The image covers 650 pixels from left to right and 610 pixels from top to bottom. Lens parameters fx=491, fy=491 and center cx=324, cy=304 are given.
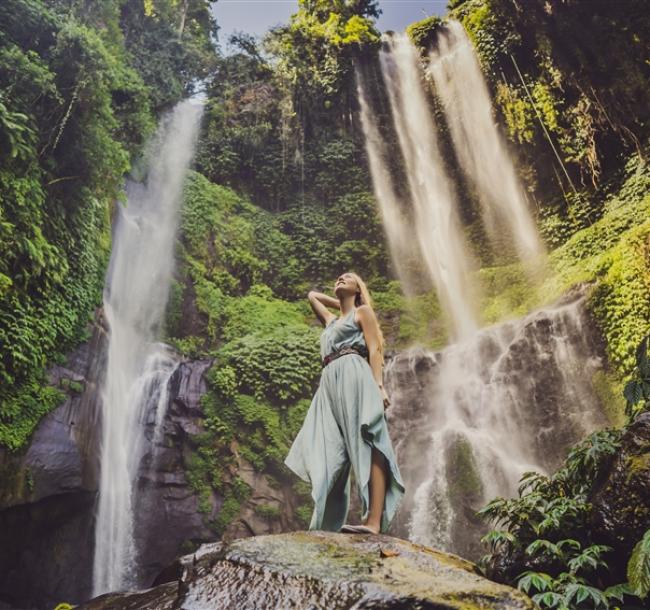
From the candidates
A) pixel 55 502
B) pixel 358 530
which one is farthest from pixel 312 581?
pixel 55 502

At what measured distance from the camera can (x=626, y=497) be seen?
2.36 m

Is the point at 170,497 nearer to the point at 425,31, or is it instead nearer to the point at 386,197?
the point at 386,197

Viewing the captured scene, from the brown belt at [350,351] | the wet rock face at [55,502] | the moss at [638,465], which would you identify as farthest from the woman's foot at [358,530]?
the wet rock face at [55,502]

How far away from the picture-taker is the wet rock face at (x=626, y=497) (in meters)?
2.29

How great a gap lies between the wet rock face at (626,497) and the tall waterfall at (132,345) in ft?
24.0

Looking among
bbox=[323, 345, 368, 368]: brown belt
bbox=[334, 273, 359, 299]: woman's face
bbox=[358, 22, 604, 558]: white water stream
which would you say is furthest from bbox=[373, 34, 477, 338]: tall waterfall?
bbox=[323, 345, 368, 368]: brown belt

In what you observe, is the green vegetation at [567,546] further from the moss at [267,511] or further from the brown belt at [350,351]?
A: the moss at [267,511]

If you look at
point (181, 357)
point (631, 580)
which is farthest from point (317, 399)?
point (181, 357)

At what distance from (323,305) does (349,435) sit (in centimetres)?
115

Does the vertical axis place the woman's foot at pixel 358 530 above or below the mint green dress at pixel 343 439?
below

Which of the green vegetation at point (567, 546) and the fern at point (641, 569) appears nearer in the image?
the fern at point (641, 569)

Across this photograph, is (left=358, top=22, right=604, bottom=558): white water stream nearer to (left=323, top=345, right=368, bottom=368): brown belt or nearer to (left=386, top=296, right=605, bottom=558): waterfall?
(left=386, top=296, right=605, bottom=558): waterfall

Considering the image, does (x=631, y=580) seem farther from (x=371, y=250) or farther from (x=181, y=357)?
(x=371, y=250)

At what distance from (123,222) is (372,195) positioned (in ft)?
28.1
